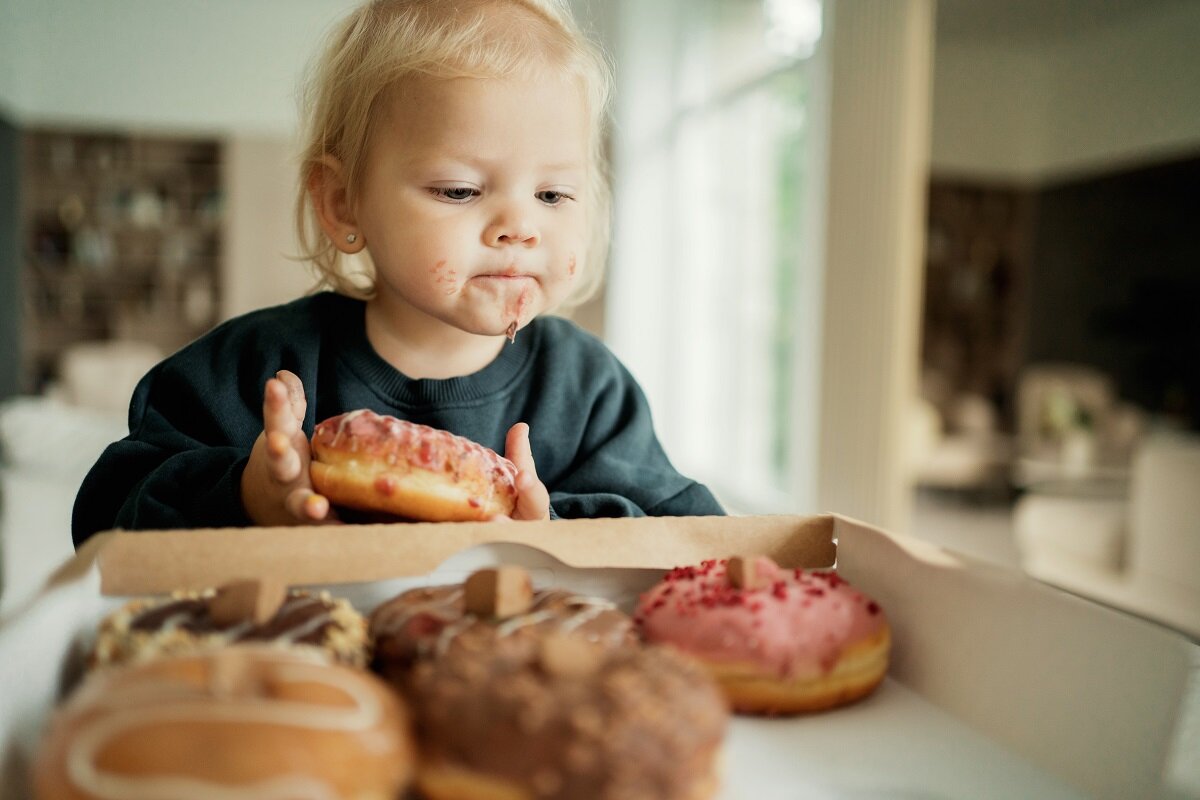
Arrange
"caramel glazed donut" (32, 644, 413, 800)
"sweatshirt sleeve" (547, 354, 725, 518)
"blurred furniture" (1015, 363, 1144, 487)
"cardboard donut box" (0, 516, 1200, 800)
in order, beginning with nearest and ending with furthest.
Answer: "caramel glazed donut" (32, 644, 413, 800) → "cardboard donut box" (0, 516, 1200, 800) → "sweatshirt sleeve" (547, 354, 725, 518) → "blurred furniture" (1015, 363, 1144, 487)

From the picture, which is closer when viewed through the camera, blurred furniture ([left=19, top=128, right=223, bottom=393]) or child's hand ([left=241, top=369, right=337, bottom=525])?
child's hand ([left=241, top=369, right=337, bottom=525])

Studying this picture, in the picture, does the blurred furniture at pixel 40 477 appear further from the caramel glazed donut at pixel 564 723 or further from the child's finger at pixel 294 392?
the caramel glazed donut at pixel 564 723

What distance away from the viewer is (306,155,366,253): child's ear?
109 centimetres

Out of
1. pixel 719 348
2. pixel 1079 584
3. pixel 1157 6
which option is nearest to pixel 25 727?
pixel 1079 584

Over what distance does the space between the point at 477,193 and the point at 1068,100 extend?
7.92 m

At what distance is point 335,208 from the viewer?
1.11 metres

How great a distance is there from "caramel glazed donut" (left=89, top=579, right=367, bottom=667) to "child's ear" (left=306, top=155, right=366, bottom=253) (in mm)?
535

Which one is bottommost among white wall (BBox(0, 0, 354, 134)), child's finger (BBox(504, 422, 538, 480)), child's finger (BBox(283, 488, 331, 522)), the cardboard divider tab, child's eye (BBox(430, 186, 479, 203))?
the cardboard divider tab

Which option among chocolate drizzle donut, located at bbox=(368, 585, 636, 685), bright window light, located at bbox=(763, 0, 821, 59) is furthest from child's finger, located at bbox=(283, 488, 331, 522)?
bright window light, located at bbox=(763, 0, 821, 59)

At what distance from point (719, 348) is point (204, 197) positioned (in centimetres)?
445

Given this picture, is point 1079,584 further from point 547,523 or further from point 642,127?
point 642,127

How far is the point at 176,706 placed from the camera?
468 mm

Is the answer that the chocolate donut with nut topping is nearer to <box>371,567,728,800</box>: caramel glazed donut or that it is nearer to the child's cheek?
<box>371,567,728,800</box>: caramel glazed donut

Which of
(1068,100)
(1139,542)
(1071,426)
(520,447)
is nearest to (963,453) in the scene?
(1071,426)
